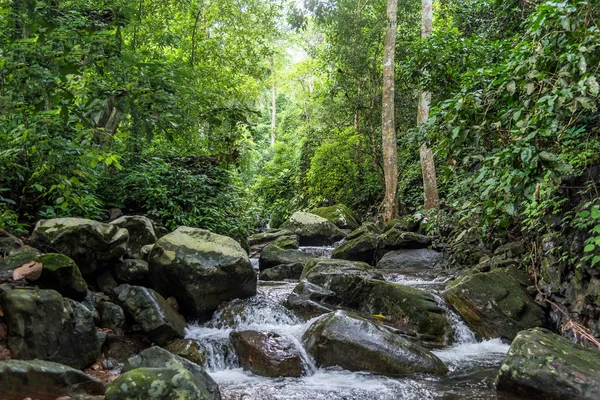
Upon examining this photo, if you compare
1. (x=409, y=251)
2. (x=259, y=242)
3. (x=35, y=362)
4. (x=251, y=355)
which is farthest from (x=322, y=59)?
(x=35, y=362)

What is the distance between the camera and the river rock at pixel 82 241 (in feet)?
19.0

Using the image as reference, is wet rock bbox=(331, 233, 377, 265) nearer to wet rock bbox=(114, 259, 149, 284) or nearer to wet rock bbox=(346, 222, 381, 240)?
wet rock bbox=(346, 222, 381, 240)

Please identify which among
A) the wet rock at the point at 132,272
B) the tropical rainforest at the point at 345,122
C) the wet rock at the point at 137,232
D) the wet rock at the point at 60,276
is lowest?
the wet rock at the point at 132,272

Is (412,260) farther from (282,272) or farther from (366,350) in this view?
(366,350)

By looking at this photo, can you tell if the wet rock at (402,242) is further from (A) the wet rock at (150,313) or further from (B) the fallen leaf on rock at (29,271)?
(B) the fallen leaf on rock at (29,271)

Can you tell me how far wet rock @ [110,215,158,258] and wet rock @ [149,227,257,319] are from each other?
100 cm

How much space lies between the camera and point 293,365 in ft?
16.8

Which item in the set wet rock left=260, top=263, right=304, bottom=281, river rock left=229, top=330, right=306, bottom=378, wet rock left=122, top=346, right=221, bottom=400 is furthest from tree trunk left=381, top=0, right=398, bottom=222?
wet rock left=122, top=346, right=221, bottom=400

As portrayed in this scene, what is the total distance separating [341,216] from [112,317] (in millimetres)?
10891

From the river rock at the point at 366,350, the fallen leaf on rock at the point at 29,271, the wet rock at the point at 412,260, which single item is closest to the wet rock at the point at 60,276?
the fallen leaf on rock at the point at 29,271

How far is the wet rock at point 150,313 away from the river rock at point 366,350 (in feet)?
6.08

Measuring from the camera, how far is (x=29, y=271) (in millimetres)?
4820

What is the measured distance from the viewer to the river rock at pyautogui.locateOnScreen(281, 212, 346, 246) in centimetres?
1385

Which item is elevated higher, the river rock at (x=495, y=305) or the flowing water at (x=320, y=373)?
the river rock at (x=495, y=305)
